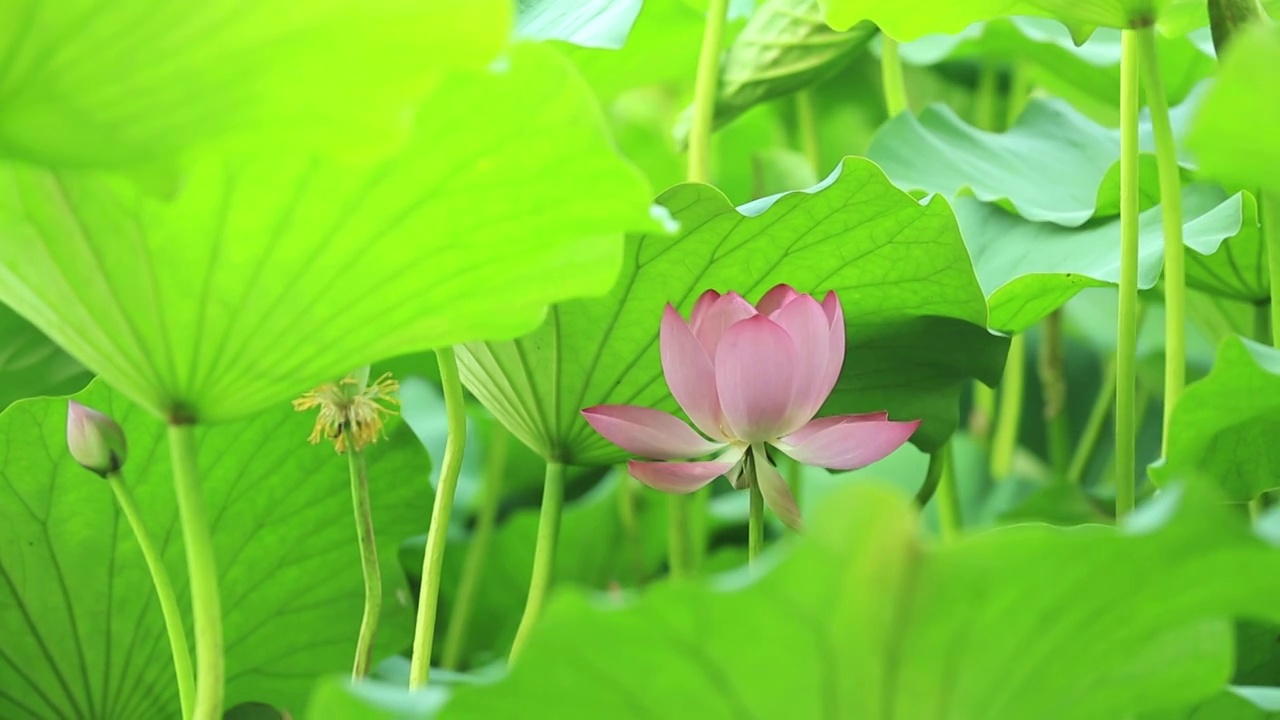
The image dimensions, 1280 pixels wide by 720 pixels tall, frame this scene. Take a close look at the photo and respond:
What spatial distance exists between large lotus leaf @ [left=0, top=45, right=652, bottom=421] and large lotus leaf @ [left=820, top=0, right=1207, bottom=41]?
161 millimetres

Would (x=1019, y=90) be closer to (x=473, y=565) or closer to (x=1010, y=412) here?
(x=1010, y=412)

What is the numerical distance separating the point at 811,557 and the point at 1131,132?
29 centimetres

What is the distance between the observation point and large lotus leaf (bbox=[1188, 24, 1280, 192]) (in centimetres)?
25

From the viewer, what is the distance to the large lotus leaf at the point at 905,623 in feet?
0.79

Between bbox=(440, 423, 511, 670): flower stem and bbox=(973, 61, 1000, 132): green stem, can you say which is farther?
bbox=(973, 61, 1000, 132): green stem

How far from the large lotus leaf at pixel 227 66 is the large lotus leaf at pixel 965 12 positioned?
20 cm

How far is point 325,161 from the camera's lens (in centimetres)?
32

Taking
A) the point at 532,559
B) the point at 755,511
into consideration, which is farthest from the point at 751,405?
the point at 532,559

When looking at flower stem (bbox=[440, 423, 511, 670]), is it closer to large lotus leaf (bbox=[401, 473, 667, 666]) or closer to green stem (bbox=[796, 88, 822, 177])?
large lotus leaf (bbox=[401, 473, 667, 666])

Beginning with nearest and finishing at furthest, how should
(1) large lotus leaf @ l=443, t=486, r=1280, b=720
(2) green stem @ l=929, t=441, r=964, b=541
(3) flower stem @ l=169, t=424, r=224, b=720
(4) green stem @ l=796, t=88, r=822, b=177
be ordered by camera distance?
1. (1) large lotus leaf @ l=443, t=486, r=1280, b=720
2. (3) flower stem @ l=169, t=424, r=224, b=720
3. (2) green stem @ l=929, t=441, r=964, b=541
4. (4) green stem @ l=796, t=88, r=822, b=177

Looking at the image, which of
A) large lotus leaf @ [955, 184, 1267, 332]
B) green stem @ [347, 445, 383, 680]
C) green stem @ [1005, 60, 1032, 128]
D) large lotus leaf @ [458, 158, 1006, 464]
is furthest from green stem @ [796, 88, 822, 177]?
green stem @ [347, 445, 383, 680]

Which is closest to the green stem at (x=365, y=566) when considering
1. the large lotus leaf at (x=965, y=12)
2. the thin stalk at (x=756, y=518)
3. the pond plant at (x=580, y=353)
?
the pond plant at (x=580, y=353)

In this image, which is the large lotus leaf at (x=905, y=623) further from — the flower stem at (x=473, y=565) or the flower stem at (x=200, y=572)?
the flower stem at (x=473, y=565)

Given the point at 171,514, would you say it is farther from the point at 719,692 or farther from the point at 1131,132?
the point at 1131,132
